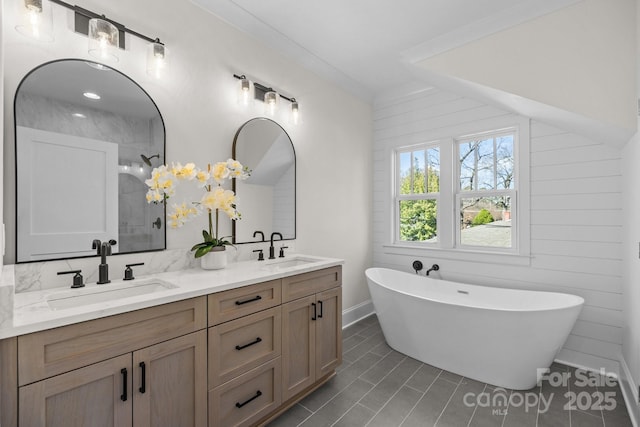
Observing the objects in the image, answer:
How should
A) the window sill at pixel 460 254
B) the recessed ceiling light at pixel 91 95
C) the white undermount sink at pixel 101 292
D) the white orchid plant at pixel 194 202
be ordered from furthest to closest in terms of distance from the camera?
the window sill at pixel 460 254
the white orchid plant at pixel 194 202
the recessed ceiling light at pixel 91 95
the white undermount sink at pixel 101 292

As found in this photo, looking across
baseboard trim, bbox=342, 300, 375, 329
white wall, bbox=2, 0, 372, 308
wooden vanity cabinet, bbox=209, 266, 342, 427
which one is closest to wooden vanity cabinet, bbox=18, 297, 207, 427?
wooden vanity cabinet, bbox=209, 266, 342, 427

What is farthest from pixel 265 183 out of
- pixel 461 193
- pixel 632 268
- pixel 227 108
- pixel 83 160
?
pixel 632 268

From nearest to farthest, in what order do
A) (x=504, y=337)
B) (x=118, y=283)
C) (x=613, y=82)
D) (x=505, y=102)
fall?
(x=118, y=283) → (x=613, y=82) → (x=504, y=337) → (x=505, y=102)

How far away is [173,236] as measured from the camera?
193 centimetres

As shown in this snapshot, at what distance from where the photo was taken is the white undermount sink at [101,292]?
1.34 m

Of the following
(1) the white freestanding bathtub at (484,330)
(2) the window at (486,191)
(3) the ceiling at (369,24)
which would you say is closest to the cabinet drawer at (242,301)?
(1) the white freestanding bathtub at (484,330)

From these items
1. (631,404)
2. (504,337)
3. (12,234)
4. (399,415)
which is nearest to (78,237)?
(12,234)

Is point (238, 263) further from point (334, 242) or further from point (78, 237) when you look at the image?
point (334, 242)

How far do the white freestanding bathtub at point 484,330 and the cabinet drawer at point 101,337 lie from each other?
5.85ft

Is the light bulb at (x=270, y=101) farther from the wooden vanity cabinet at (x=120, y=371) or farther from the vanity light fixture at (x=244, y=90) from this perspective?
the wooden vanity cabinet at (x=120, y=371)

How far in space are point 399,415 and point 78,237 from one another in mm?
2171

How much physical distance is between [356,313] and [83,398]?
278cm

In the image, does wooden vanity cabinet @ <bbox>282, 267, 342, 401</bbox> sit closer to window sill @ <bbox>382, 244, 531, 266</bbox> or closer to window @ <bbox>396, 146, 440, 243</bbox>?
window sill @ <bbox>382, 244, 531, 266</bbox>

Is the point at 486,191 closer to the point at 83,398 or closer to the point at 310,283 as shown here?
the point at 310,283
